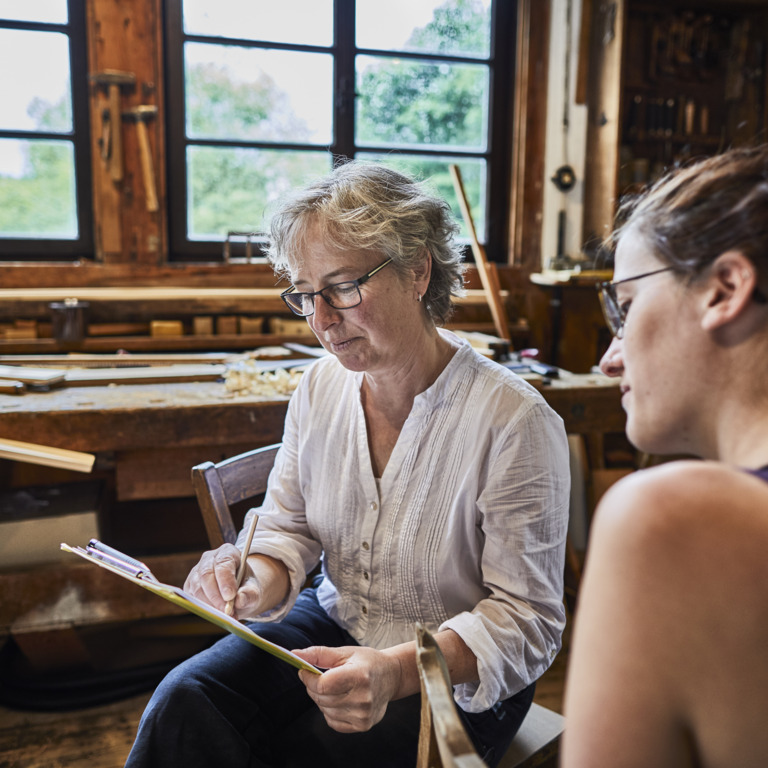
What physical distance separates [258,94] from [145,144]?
2.38ft

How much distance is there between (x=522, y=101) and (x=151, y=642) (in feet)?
11.8

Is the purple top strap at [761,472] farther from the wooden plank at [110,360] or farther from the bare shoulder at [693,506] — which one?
the wooden plank at [110,360]

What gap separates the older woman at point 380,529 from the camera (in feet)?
4.20

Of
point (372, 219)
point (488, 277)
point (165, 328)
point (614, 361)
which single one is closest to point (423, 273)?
point (372, 219)

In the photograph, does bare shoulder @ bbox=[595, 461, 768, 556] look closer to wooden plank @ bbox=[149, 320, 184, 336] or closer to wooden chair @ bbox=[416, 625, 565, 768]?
wooden chair @ bbox=[416, 625, 565, 768]

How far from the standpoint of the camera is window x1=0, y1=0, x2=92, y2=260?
3.73m

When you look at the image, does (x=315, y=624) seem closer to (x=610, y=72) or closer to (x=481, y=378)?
(x=481, y=378)

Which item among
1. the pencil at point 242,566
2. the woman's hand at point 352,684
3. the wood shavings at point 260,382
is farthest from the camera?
the wood shavings at point 260,382

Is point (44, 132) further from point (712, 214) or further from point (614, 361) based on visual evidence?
point (712, 214)

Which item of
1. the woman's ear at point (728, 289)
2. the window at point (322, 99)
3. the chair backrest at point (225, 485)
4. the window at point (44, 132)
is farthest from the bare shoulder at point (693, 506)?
the window at point (44, 132)

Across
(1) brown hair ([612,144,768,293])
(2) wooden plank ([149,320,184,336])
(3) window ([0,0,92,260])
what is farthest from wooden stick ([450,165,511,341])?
(1) brown hair ([612,144,768,293])

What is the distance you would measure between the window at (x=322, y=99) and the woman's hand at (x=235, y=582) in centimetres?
259

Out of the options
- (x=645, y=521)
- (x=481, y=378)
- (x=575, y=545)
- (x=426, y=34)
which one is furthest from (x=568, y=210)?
(x=645, y=521)

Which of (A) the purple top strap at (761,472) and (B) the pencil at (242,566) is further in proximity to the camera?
(B) the pencil at (242,566)
